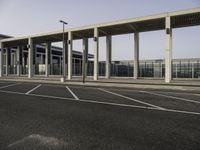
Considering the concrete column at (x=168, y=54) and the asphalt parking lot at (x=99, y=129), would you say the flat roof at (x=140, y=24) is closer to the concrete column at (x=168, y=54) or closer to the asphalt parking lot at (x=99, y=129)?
the concrete column at (x=168, y=54)

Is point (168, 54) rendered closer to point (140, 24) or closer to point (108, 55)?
point (140, 24)

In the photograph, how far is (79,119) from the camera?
6.15 metres

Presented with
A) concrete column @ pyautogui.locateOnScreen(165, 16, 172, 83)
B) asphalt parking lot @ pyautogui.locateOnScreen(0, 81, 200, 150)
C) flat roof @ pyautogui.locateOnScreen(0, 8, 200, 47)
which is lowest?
asphalt parking lot @ pyautogui.locateOnScreen(0, 81, 200, 150)

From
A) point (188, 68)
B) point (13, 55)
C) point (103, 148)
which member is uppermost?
point (13, 55)

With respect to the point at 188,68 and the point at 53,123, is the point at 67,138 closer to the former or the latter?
the point at 53,123

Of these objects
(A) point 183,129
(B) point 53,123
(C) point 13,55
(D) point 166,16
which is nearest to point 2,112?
(B) point 53,123

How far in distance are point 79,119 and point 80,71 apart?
36.2 metres

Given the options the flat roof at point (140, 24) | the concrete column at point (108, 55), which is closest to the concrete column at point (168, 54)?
the flat roof at point (140, 24)

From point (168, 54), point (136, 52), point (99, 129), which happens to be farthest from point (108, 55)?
point (99, 129)

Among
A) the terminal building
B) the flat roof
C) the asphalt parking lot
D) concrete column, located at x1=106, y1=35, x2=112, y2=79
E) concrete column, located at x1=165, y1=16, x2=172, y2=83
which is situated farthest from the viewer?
concrete column, located at x1=106, y1=35, x2=112, y2=79

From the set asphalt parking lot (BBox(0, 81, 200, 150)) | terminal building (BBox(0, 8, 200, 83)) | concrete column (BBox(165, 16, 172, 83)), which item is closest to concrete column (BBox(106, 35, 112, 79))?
terminal building (BBox(0, 8, 200, 83))

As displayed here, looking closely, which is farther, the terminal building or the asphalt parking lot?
the terminal building

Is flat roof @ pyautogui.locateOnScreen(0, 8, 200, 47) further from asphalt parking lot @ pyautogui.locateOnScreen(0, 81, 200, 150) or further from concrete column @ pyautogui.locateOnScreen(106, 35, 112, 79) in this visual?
asphalt parking lot @ pyautogui.locateOnScreen(0, 81, 200, 150)

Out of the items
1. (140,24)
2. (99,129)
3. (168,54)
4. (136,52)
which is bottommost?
(99,129)
